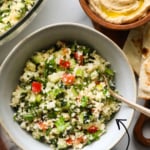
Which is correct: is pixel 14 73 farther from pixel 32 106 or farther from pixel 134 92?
pixel 134 92

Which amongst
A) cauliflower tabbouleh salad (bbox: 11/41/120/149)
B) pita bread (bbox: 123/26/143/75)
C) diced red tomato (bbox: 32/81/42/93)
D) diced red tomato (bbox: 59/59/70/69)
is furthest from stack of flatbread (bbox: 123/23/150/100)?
diced red tomato (bbox: 32/81/42/93)

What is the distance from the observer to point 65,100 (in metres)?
1.45

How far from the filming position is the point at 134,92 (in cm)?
144

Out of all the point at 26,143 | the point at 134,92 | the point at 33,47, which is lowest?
the point at 26,143

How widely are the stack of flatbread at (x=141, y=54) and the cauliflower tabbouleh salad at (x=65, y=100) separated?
0.11m

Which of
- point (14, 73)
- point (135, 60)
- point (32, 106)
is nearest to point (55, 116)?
point (32, 106)

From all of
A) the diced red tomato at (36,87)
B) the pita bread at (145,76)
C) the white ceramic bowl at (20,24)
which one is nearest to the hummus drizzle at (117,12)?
the pita bread at (145,76)

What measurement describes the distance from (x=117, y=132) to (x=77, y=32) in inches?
13.8

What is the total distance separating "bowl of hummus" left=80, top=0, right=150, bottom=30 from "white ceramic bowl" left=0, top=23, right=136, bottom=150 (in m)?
0.08

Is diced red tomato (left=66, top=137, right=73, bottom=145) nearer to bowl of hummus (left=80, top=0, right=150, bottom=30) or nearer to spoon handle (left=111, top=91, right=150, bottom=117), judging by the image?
spoon handle (left=111, top=91, right=150, bottom=117)

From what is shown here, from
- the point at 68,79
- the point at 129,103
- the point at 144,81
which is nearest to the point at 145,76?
the point at 144,81

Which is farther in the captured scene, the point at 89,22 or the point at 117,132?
the point at 89,22

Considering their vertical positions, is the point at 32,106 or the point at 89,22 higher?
the point at 89,22

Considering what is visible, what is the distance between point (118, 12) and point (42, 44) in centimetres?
28
